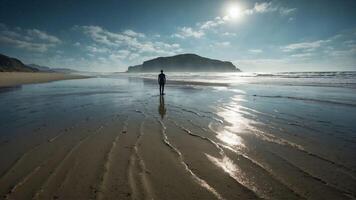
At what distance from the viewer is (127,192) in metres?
3.51

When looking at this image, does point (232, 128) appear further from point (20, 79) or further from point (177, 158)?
point (20, 79)

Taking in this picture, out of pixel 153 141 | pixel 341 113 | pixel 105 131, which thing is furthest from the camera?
pixel 341 113

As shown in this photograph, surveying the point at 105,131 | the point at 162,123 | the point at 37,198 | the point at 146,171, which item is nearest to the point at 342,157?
the point at 146,171

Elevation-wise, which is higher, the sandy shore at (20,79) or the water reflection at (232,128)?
the sandy shore at (20,79)

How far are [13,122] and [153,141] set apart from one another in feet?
21.1

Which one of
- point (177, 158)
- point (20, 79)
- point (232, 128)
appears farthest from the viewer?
point (20, 79)

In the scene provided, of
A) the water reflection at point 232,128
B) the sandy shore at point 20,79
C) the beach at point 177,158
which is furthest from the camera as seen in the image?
the sandy shore at point 20,79

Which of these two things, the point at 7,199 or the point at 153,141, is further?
the point at 153,141

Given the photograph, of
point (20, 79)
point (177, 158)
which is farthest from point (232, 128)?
point (20, 79)

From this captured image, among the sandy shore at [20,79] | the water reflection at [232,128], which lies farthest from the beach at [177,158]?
Answer: the sandy shore at [20,79]

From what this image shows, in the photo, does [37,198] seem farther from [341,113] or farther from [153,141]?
[341,113]

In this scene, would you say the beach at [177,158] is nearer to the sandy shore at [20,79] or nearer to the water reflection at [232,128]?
the water reflection at [232,128]

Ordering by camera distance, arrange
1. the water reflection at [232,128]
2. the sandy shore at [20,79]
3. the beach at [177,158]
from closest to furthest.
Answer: the beach at [177,158] → the water reflection at [232,128] → the sandy shore at [20,79]

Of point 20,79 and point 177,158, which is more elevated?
point 20,79
